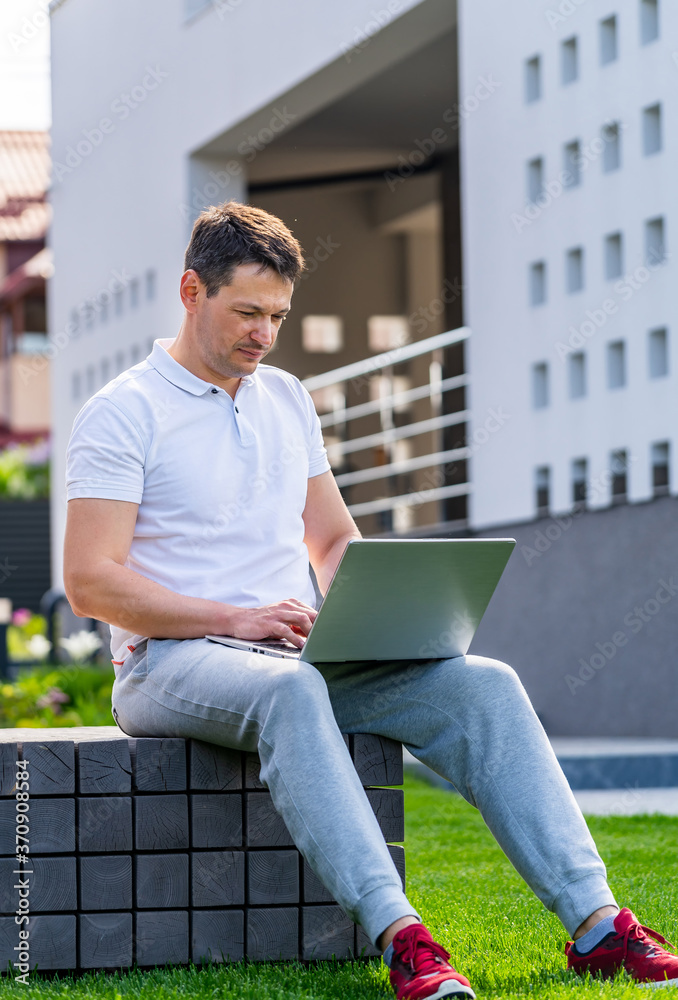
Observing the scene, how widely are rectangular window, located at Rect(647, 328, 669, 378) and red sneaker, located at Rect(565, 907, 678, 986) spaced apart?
13.6 ft

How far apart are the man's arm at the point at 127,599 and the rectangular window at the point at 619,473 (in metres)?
3.95

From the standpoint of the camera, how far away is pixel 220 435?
9.59ft

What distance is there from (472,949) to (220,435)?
1.16 m

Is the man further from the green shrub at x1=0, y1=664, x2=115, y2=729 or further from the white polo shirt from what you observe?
the green shrub at x1=0, y1=664, x2=115, y2=729

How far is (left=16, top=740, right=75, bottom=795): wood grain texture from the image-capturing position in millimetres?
2594

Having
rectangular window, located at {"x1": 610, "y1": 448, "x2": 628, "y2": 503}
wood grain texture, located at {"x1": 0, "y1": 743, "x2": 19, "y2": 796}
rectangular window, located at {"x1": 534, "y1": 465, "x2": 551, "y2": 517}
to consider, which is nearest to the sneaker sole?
wood grain texture, located at {"x1": 0, "y1": 743, "x2": 19, "y2": 796}

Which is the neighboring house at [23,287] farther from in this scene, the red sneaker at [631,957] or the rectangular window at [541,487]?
the red sneaker at [631,957]

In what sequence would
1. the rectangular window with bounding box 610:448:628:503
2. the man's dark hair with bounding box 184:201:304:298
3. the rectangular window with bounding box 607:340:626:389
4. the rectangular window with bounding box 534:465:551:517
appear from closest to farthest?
the man's dark hair with bounding box 184:201:304:298, the rectangular window with bounding box 610:448:628:503, the rectangular window with bounding box 607:340:626:389, the rectangular window with bounding box 534:465:551:517

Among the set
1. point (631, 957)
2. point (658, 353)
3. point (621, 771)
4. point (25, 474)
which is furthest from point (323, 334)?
point (631, 957)

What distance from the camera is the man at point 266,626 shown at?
94.4 inches

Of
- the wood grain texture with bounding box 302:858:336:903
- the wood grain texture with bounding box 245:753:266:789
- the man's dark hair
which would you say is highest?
the man's dark hair

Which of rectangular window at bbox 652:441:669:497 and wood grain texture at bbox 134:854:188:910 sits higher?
rectangular window at bbox 652:441:669:497

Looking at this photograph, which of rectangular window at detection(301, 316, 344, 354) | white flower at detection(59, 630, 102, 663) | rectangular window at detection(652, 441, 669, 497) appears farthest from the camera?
rectangular window at detection(301, 316, 344, 354)

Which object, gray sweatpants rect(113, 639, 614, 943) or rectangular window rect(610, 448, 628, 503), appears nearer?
gray sweatpants rect(113, 639, 614, 943)
